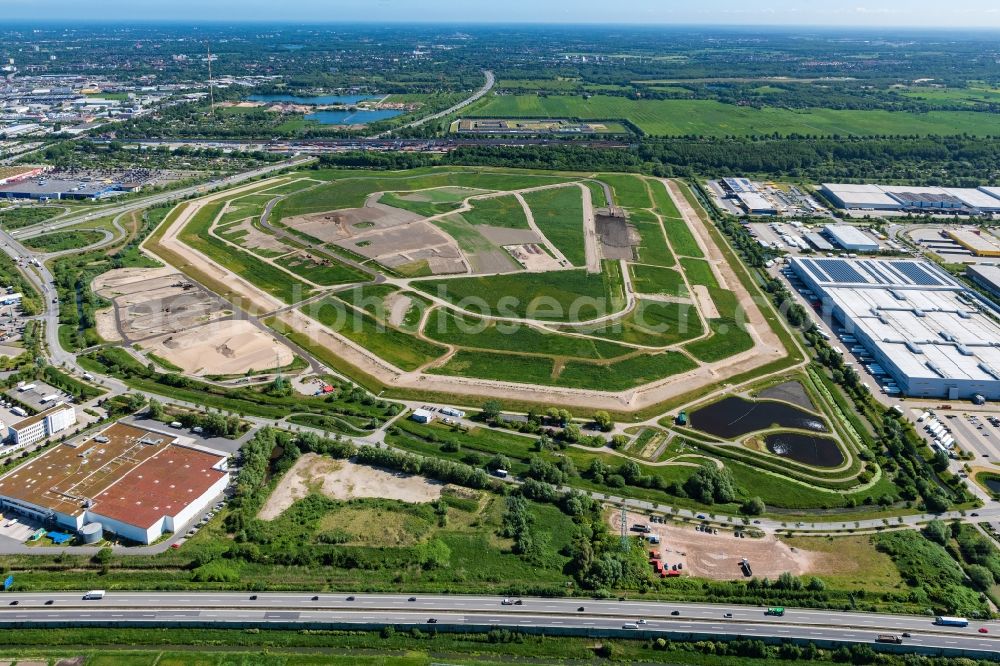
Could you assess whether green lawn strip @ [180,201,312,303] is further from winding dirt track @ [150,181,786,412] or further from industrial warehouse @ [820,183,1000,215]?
industrial warehouse @ [820,183,1000,215]

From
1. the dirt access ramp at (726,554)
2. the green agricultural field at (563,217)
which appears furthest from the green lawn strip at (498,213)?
the dirt access ramp at (726,554)

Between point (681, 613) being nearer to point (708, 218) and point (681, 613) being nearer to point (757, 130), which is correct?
point (708, 218)

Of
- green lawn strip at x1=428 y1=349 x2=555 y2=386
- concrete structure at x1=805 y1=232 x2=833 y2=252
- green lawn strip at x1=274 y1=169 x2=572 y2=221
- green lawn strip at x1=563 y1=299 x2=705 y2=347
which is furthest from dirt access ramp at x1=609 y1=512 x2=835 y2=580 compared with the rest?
green lawn strip at x1=274 y1=169 x2=572 y2=221

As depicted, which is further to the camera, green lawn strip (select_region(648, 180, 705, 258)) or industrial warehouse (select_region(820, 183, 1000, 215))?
industrial warehouse (select_region(820, 183, 1000, 215))

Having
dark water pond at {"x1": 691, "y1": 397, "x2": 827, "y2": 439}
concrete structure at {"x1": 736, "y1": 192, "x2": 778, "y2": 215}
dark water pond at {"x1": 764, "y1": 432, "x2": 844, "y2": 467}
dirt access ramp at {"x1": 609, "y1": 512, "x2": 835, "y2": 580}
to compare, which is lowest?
dirt access ramp at {"x1": 609, "y1": 512, "x2": 835, "y2": 580}

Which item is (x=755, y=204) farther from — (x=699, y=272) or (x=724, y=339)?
(x=724, y=339)

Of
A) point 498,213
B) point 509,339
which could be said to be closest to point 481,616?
point 509,339

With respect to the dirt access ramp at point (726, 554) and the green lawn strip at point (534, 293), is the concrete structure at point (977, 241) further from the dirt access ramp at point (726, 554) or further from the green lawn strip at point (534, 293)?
the dirt access ramp at point (726, 554)

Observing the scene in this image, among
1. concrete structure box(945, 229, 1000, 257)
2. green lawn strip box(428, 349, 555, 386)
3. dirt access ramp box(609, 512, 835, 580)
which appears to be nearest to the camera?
dirt access ramp box(609, 512, 835, 580)
